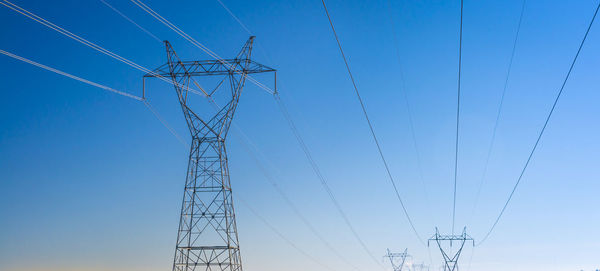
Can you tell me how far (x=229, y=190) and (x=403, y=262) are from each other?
6272 centimetres

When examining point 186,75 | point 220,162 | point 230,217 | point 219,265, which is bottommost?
point 219,265

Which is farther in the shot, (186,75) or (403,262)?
(403,262)

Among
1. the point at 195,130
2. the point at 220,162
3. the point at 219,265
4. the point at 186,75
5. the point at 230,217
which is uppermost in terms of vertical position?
the point at 186,75

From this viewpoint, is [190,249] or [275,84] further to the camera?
[275,84]

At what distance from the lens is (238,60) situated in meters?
35.5

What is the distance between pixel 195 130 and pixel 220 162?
2.79 meters

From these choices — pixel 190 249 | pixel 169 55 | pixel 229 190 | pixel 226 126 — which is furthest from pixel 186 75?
pixel 190 249

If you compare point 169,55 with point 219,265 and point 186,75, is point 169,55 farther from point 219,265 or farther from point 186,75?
point 219,265

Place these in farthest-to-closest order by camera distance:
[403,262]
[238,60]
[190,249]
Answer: [403,262]
[238,60]
[190,249]

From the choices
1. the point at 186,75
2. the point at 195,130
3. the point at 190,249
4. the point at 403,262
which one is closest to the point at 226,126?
the point at 195,130

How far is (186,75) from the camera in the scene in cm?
3444

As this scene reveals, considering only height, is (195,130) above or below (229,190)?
above

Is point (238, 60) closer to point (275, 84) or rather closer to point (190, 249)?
point (275, 84)

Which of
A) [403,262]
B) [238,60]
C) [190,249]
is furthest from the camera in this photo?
[403,262]
